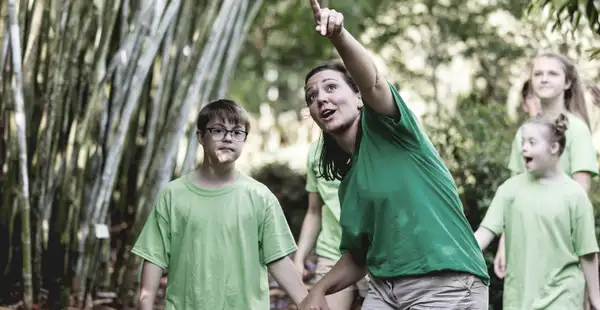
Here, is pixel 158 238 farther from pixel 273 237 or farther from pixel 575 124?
pixel 575 124

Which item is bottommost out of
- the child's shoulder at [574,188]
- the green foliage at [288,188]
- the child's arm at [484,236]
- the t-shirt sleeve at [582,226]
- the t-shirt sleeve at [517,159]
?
the green foliage at [288,188]

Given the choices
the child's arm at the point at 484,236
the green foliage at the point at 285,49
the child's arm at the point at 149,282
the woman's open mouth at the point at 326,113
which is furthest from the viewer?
the green foliage at the point at 285,49

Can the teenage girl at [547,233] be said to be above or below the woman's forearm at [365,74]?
below

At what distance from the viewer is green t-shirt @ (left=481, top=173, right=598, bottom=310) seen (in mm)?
4500

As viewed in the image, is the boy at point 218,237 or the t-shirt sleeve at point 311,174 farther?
the t-shirt sleeve at point 311,174

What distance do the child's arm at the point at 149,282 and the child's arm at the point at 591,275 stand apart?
6.25 feet

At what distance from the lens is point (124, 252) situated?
221 inches

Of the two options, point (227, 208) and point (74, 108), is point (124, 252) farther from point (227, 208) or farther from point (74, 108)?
→ point (227, 208)

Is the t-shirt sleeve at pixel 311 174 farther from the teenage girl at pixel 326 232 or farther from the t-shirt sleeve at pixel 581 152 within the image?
the t-shirt sleeve at pixel 581 152

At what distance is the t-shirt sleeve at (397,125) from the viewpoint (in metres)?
2.81

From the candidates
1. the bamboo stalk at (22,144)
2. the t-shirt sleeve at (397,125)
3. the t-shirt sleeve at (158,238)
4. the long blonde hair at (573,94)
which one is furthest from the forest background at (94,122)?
the t-shirt sleeve at (397,125)

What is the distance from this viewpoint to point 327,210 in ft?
16.1

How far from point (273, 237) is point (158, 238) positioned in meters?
0.44

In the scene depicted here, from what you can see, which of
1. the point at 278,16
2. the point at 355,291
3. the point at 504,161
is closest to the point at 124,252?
the point at 355,291
